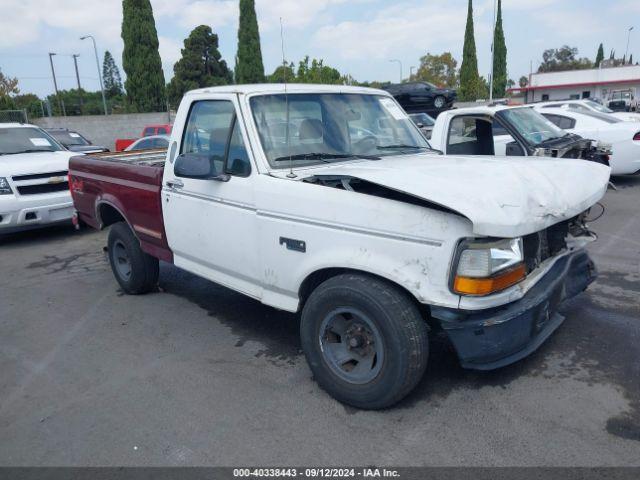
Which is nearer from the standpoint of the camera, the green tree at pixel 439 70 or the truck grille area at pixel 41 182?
the truck grille area at pixel 41 182

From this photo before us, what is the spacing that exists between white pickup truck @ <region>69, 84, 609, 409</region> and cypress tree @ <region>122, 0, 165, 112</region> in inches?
1247

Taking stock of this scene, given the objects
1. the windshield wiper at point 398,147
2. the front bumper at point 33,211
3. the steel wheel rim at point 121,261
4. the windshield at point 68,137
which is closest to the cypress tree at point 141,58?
the windshield at point 68,137

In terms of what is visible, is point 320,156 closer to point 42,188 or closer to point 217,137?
point 217,137

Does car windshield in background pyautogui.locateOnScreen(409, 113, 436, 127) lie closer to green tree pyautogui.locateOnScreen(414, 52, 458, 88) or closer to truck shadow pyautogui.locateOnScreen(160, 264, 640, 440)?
truck shadow pyautogui.locateOnScreen(160, 264, 640, 440)

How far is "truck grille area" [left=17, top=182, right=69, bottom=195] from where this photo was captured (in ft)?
25.9

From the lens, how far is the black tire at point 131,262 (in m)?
5.36

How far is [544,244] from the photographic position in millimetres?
3430

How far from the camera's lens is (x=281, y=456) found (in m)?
2.85

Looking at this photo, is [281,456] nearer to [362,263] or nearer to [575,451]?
[362,263]

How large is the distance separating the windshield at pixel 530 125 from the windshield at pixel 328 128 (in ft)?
11.5

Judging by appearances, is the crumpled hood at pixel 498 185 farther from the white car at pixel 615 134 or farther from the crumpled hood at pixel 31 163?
the white car at pixel 615 134

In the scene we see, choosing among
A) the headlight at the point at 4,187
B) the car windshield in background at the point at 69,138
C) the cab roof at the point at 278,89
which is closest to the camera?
the cab roof at the point at 278,89

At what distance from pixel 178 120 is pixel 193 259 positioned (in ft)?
4.05

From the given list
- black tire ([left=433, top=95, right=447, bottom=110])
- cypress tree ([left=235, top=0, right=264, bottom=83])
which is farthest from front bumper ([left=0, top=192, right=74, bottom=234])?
cypress tree ([left=235, top=0, right=264, bottom=83])
